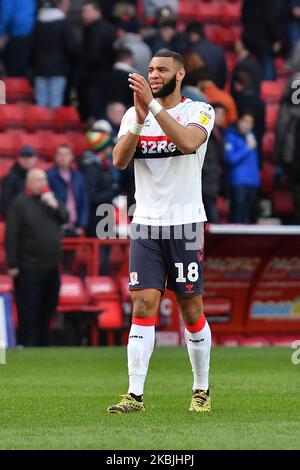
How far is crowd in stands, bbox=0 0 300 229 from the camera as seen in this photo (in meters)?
19.1

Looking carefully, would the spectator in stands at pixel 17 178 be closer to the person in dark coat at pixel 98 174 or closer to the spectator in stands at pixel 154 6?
the person in dark coat at pixel 98 174

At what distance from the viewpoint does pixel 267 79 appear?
2420 cm

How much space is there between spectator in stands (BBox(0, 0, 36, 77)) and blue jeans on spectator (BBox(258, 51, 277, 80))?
408cm

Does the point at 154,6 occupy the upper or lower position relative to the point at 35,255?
upper

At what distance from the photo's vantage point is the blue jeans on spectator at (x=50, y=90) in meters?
21.4

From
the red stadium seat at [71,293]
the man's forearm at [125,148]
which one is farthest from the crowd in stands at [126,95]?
the man's forearm at [125,148]

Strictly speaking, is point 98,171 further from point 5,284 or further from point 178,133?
point 178,133

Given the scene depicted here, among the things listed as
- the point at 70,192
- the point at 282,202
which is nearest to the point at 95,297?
the point at 70,192

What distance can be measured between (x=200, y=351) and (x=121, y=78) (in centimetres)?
1116

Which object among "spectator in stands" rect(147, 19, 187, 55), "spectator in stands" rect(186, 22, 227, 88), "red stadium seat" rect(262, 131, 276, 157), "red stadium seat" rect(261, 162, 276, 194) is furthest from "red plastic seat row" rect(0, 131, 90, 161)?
"red stadium seat" rect(262, 131, 276, 157)

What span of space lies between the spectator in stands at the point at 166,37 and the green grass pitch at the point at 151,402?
20.5 ft

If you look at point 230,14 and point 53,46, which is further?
point 230,14

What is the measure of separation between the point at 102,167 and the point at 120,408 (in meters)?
9.95

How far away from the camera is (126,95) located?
67.3ft
